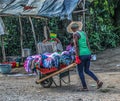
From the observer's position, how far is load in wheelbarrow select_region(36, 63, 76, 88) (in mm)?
11192

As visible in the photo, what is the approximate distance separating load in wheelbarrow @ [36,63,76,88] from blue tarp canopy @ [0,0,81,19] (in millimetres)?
3261

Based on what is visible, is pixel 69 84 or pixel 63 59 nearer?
pixel 63 59

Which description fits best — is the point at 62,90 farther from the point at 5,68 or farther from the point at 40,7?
the point at 40,7

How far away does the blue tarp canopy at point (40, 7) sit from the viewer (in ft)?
48.4

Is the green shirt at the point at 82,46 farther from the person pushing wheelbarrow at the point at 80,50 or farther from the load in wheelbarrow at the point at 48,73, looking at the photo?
the load in wheelbarrow at the point at 48,73

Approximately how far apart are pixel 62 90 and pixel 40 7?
5.18m

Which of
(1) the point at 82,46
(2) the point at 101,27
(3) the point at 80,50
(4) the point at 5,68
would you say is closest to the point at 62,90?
(3) the point at 80,50

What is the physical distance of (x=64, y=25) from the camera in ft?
67.1

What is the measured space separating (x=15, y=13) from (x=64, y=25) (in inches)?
192

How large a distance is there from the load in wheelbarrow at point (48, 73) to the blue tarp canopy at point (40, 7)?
3261 millimetres

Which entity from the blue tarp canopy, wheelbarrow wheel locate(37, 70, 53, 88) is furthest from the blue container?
wheelbarrow wheel locate(37, 70, 53, 88)

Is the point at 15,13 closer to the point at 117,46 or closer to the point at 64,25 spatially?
the point at 64,25

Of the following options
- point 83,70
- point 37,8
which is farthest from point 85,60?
point 37,8

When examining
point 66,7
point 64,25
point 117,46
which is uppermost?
point 66,7
